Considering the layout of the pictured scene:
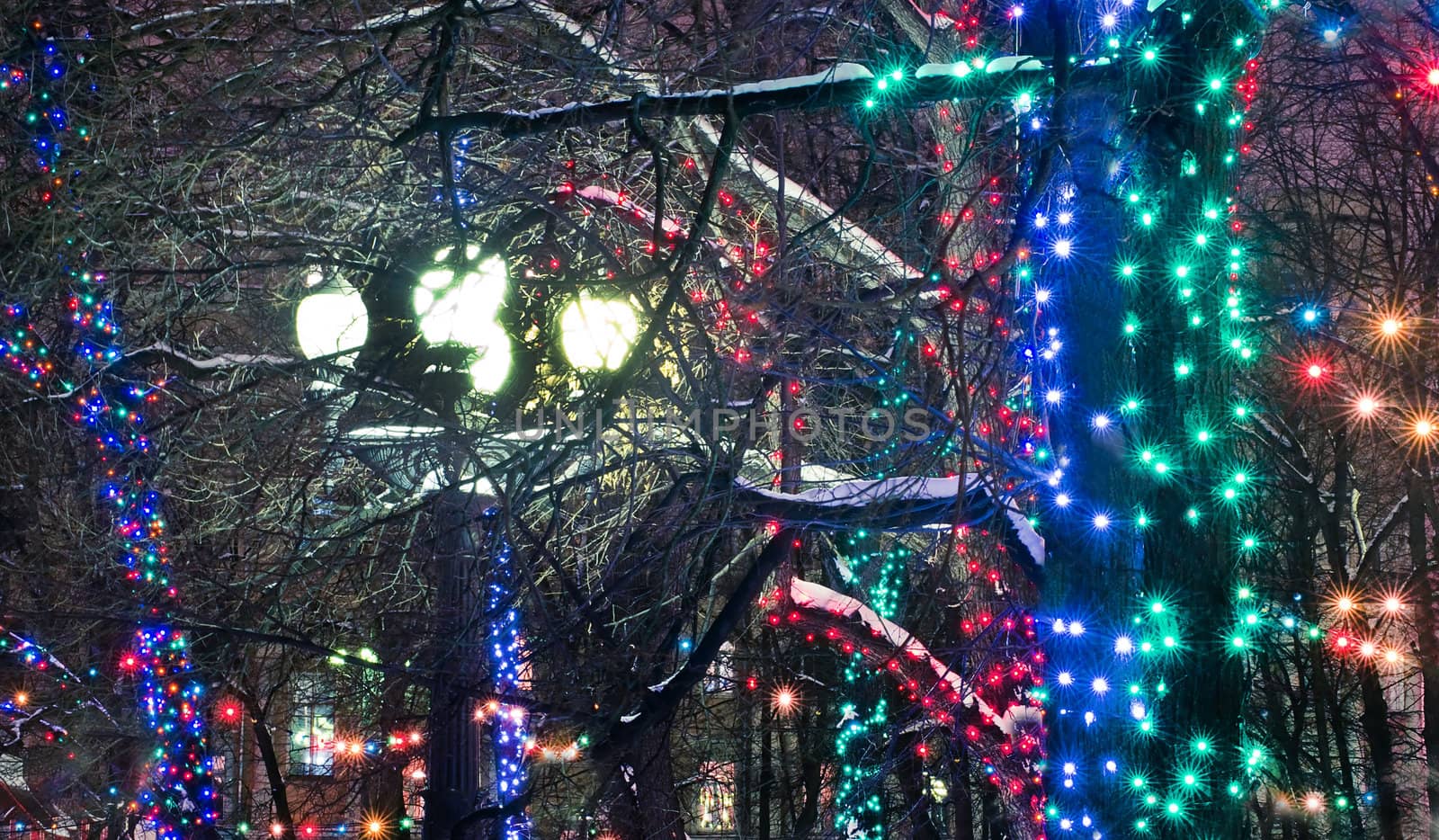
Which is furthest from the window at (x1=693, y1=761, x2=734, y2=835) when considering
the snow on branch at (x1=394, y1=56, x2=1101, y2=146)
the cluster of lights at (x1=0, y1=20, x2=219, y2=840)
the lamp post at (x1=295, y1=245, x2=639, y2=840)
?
the snow on branch at (x1=394, y1=56, x2=1101, y2=146)

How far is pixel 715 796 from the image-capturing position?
15.1 m

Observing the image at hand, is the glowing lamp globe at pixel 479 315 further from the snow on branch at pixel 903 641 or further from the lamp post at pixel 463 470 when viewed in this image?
the snow on branch at pixel 903 641

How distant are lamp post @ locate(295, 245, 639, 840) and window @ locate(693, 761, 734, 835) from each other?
18.9ft

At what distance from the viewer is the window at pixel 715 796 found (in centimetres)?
1464

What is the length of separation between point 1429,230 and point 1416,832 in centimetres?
789

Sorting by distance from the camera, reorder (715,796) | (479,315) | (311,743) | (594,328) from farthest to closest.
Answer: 1. (311,743)
2. (715,796)
3. (594,328)
4. (479,315)

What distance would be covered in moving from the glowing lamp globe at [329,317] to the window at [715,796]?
7.37 metres

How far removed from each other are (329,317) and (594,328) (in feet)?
3.48

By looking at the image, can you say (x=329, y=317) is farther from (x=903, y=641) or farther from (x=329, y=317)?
(x=903, y=641)

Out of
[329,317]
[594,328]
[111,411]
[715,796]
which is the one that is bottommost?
[715,796]

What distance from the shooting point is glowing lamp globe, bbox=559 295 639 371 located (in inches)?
221

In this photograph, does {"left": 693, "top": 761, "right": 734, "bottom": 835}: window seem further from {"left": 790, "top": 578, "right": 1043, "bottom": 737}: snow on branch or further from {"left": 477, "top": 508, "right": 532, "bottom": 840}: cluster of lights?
{"left": 477, "top": 508, "right": 532, "bottom": 840}: cluster of lights

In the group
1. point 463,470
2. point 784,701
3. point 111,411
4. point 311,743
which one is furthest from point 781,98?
point 311,743

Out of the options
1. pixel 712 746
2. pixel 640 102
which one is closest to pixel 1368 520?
pixel 712 746
